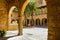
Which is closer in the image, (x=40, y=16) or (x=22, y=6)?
(x=22, y=6)

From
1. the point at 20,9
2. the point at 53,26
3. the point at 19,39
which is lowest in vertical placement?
the point at 19,39

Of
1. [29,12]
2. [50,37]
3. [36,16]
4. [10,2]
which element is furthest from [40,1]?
[50,37]

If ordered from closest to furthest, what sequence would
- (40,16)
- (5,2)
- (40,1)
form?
(5,2) < (40,16) < (40,1)

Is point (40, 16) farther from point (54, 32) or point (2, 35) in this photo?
point (54, 32)

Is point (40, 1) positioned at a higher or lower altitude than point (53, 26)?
higher

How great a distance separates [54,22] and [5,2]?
8642mm

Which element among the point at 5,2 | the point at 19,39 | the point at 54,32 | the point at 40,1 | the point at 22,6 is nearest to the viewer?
the point at 54,32

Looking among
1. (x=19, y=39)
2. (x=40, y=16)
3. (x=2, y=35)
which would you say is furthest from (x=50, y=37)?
(x=40, y=16)

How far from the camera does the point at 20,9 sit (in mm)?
9891

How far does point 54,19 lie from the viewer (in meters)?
3.03

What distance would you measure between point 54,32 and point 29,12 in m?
19.1

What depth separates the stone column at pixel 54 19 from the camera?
114 inches

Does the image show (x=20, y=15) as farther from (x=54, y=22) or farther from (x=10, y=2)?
(x=54, y=22)

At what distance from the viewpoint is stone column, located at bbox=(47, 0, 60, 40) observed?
9.49 feet
